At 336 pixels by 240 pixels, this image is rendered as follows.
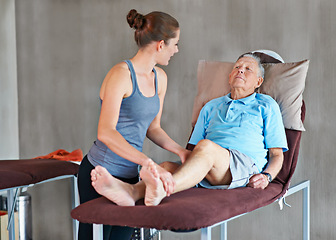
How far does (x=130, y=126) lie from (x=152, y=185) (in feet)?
1.18

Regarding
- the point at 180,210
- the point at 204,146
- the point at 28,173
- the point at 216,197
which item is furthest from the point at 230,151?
the point at 28,173

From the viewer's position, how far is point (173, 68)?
3000mm

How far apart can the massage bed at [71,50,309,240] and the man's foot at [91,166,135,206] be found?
4 cm

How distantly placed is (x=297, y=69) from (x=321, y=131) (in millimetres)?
485

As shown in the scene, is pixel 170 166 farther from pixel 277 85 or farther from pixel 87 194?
pixel 277 85

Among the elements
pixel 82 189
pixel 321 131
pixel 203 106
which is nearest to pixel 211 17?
pixel 203 106

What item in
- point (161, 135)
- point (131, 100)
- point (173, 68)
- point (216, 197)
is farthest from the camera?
point (173, 68)

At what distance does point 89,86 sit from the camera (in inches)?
131

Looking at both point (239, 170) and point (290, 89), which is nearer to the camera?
point (239, 170)

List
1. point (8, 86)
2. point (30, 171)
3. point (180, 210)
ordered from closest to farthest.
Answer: point (180, 210), point (30, 171), point (8, 86)

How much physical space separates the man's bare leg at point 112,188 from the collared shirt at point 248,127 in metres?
0.73

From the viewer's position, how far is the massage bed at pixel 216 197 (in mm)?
1397

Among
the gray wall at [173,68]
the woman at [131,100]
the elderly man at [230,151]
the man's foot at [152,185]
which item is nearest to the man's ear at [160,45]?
the woman at [131,100]

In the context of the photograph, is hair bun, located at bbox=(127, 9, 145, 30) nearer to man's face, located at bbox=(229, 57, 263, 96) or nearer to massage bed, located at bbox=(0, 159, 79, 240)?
man's face, located at bbox=(229, 57, 263, 96)
